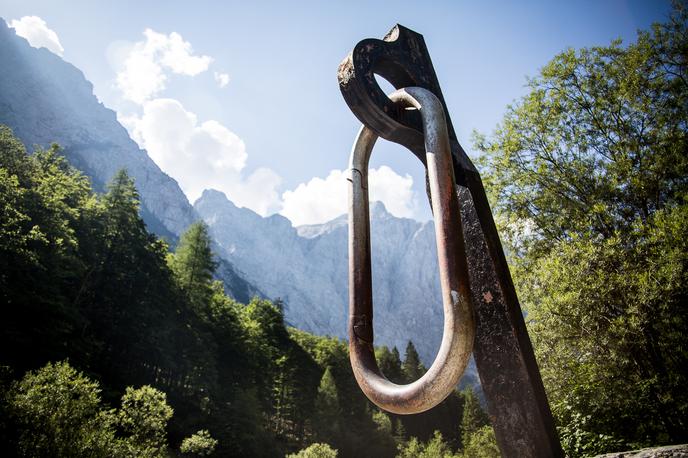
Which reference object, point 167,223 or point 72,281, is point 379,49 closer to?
point 72,281

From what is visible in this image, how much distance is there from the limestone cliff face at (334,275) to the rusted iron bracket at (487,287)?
532 ft

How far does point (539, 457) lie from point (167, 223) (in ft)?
574

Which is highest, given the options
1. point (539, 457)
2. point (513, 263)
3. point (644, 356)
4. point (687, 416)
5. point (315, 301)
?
point (315, 301)

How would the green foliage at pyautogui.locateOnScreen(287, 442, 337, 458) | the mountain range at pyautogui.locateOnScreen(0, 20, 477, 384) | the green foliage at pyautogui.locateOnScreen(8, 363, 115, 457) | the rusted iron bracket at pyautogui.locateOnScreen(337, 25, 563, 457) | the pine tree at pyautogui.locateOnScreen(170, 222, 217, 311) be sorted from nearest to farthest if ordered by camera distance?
the rusted iron bracket at pyautogui.locateOnScreen(337, 25, 563, 457) < the green foliage at pyautogui.locateOnScreen(8, 363, 115, 457) < the green foliage at pyautogui.locateOnScreen(287, 442, 337, 458) < the pine tree at pyautogui.locateOnScreen(170, 222, 217, 311) < the mountain range at pyautogui.locateOnScreen(0, 20, 477, 384)

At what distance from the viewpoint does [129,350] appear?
101 ft

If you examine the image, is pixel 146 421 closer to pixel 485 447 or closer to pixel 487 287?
pixel 487 287

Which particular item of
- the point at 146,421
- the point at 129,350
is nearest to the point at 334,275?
the point at 129,350

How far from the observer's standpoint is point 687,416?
578cm

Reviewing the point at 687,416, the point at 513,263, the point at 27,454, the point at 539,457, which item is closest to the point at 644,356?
the point at 687,416

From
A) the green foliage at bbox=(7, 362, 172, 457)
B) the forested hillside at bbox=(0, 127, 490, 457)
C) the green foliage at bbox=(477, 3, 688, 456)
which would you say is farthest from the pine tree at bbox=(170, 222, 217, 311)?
the green foliage at bbox=(477, 3, 688, 456)

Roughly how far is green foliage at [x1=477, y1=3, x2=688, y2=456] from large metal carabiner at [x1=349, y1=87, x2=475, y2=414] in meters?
5.83

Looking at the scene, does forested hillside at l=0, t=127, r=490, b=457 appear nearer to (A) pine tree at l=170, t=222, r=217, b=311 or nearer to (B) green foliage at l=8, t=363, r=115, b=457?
(B) green foliage at l=8, t=363, r=115, b=457

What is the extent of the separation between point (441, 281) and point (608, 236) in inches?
323

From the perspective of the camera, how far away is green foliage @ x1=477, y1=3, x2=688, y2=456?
5.80m
